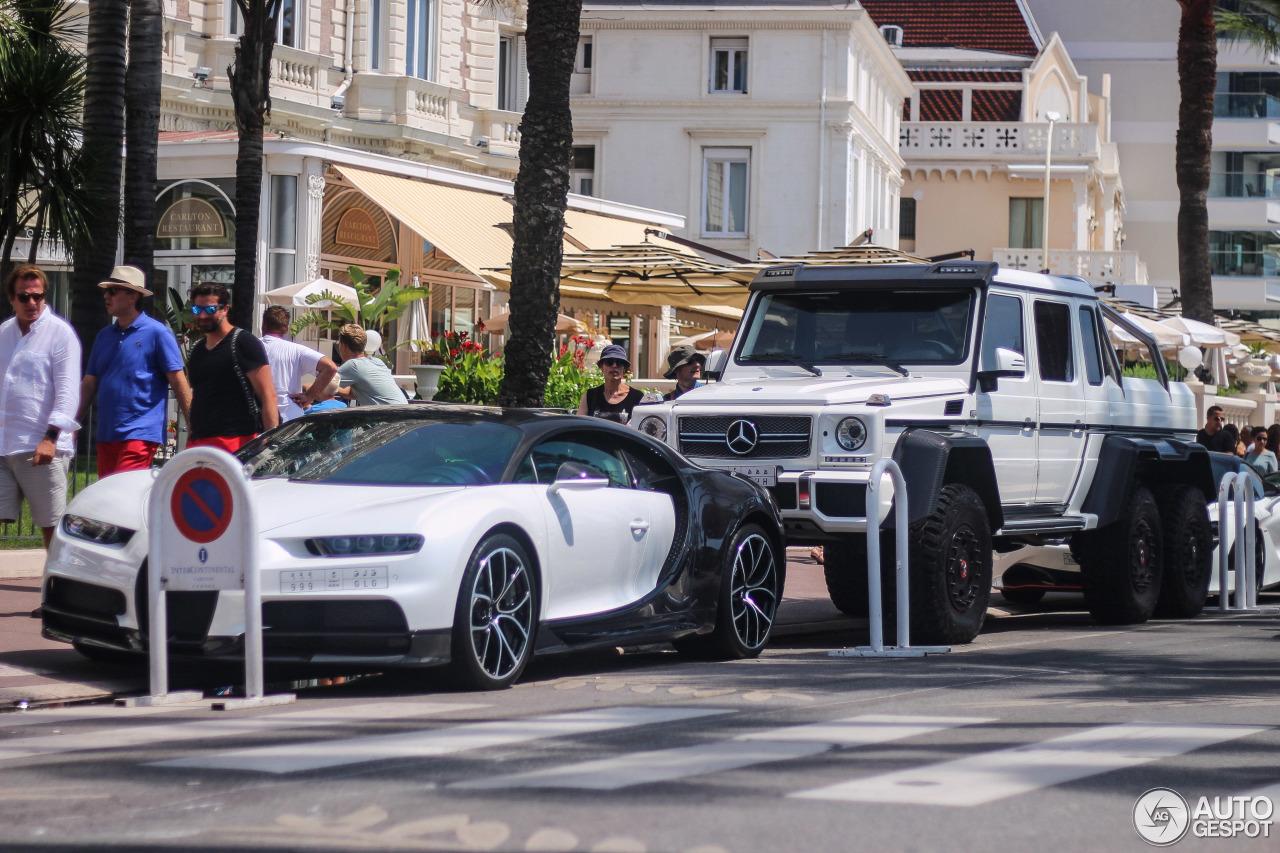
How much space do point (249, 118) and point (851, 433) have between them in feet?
46.2

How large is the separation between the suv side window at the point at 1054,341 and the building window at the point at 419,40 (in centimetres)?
2404

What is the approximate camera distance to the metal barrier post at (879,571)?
10414mm

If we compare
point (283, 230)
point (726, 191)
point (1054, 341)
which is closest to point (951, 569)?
point (1054, 341)

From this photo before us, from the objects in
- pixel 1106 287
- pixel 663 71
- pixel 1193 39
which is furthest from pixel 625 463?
pixel 663 71

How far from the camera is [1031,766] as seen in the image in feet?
21.1

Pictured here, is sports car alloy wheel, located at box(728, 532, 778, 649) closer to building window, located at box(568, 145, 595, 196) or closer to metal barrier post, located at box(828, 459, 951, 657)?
metal barrier post, located at box(828, 459, 951, 657)

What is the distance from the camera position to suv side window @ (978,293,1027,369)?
1205 cm

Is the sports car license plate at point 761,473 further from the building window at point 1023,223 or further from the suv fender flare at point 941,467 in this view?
the building window at point 1023,223

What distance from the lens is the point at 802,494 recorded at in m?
11.0

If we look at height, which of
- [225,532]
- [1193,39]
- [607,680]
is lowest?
[607,680]

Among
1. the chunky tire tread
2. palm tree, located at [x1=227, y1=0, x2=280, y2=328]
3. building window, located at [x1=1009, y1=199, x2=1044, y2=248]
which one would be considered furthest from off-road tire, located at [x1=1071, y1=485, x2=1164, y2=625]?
building window, located at [x1=1009, y1=199, x2=1044, y2=248]

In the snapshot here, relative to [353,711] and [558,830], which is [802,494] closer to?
[353,711]

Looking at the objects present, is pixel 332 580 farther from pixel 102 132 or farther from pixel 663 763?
pixel 102 132

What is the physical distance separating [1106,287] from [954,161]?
4600cm
